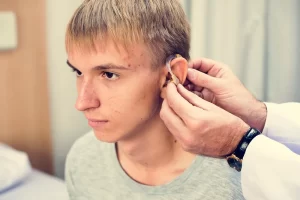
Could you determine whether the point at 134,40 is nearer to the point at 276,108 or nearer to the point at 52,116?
the point at 276,108

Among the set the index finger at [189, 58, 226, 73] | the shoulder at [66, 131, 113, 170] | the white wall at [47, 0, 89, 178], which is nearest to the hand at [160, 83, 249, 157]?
the index finger at [189, 58, 226, 73]

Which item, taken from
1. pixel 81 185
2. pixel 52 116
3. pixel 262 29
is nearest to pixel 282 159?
pixel 81 185

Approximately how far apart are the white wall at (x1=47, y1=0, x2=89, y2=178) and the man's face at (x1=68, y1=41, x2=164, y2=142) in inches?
29.6

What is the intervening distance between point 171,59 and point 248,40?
0.72 metres

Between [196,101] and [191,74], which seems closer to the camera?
[196,101]

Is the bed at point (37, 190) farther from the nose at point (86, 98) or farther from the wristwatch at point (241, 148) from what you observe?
the wristwatch at point (241, 148)

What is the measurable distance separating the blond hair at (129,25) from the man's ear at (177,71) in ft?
0.11

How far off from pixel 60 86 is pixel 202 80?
915 mm

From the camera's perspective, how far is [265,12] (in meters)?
1.61

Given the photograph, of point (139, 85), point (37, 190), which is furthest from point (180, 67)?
point (37, 190)

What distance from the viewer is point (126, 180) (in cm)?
114

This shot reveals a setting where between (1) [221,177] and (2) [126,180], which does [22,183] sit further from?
(1) [221,177]

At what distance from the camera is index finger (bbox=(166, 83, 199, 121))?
34.1 inches

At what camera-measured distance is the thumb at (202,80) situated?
1037 millimetres
